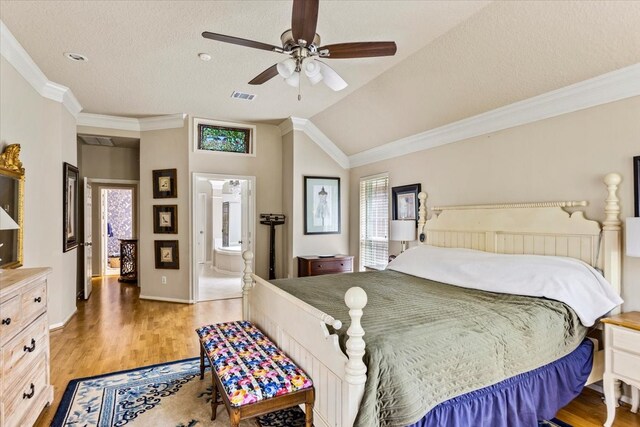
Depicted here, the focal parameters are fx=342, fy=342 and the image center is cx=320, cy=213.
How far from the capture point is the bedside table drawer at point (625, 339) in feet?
6.77

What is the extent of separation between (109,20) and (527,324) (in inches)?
143

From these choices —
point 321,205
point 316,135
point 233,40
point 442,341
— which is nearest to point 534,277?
point 442,341

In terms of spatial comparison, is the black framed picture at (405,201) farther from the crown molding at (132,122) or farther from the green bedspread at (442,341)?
the crown molding at (132,122)

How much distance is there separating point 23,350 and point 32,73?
2847 mm

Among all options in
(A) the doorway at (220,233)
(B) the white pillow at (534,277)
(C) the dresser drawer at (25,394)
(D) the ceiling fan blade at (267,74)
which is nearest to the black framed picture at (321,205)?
(A) the doorway at (220,233)

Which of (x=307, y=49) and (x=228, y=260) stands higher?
(x=307, y=49)

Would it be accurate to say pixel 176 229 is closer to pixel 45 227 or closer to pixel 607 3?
pixel 45 227

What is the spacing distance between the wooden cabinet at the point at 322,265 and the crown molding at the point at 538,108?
71.9 inches

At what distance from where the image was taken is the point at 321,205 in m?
5.57

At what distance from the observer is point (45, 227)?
3840mm

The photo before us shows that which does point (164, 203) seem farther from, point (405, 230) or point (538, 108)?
point (538, 108)

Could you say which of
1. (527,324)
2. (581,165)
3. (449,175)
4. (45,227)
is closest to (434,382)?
(527,324)

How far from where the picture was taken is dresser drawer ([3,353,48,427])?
1834 mm

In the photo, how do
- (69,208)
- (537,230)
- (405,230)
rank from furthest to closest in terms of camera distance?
(69,208)
(405,230)
(537,230)
